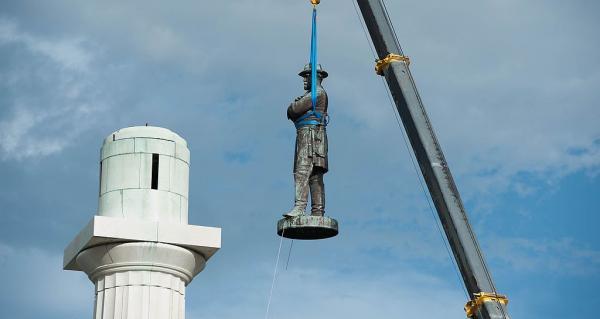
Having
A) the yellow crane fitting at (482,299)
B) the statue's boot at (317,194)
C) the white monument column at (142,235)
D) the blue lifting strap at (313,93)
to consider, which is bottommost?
the yellow crane fitting at (482,299)

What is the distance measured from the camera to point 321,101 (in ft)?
94.1

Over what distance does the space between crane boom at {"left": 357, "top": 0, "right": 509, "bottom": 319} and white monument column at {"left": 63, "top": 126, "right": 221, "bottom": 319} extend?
5246mm

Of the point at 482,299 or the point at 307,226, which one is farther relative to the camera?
the point at 307,226

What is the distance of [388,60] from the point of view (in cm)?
2908

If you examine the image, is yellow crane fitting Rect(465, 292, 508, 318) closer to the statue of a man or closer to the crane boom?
the crane boom

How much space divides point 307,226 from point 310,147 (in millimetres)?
2199

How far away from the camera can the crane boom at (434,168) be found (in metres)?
25.1

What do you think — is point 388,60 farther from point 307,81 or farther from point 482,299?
point 482,299

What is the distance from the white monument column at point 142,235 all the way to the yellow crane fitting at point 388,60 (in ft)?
19.5

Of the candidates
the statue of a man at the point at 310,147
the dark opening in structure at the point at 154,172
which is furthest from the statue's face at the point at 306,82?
the dark opening in structure at the point at 154,172

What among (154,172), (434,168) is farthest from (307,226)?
(154,172)

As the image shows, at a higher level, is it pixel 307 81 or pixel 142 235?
pixel 307 81

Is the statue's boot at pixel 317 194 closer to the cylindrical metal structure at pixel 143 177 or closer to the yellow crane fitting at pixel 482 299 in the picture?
the cylindrical metal structure at pixel 143 177

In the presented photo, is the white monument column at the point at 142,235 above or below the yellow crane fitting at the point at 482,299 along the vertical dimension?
above
